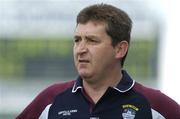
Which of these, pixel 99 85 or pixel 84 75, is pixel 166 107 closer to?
pixel 99 85

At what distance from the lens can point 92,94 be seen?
165 inches

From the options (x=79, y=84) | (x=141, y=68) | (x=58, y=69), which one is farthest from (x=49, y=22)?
(x=79, y=84)

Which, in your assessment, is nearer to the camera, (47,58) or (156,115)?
(156,115)

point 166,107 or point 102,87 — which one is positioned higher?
point 102,87

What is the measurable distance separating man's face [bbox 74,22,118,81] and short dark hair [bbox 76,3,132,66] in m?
0.03

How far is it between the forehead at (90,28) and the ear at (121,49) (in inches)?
5.1

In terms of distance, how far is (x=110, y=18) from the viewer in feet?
13.6

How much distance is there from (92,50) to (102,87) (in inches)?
9.0

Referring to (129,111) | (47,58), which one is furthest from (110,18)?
(47,58)

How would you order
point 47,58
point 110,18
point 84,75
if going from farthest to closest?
point 47,58 < point 110,18 < point 84,75

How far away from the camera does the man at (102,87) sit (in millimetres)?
4090

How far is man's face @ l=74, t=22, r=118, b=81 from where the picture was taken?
4.05 metres

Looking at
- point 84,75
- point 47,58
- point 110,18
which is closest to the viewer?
point 84,75

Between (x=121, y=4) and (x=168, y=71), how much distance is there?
11.5ft
